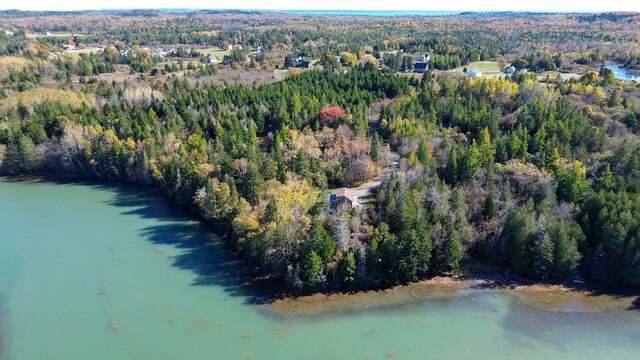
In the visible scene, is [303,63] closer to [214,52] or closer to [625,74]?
[214,52]

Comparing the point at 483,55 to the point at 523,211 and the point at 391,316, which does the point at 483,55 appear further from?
the point at 391,316

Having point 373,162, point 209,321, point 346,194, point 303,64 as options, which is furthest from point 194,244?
point 303,64

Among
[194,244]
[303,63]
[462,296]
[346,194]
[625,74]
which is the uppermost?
[303,63]

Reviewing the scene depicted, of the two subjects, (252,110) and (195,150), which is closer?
(195,150)

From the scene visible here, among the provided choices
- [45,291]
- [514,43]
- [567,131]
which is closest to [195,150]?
[45,291]

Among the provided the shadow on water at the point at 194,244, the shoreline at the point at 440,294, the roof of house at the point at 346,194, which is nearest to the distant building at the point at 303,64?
the shadow on water at the point at 194,244
